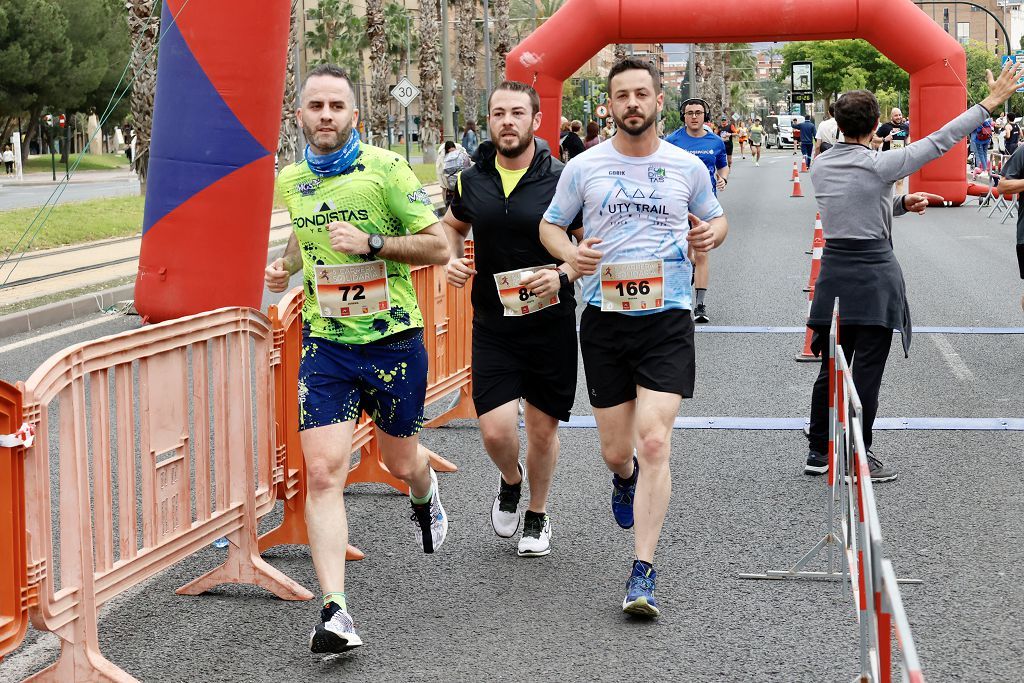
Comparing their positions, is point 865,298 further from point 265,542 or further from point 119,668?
point 119,668

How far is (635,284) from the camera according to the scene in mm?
5309

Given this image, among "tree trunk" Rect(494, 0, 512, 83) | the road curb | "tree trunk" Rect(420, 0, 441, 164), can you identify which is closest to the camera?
the road curb

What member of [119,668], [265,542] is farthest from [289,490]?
[119,668]

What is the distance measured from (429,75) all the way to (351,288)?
46.2 metres

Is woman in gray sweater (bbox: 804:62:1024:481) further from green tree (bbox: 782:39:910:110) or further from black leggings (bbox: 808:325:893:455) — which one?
green tree (bbox: 782:39:910:110)

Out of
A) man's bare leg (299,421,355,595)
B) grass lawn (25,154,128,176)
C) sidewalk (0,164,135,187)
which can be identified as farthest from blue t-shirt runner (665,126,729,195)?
grass lawn (25,154,128,176)

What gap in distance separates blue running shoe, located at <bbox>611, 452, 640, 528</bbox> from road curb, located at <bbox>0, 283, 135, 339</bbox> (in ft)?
27.7

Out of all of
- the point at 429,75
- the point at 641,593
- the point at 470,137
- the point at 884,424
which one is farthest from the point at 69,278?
the point at 429,75

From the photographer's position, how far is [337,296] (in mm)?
5004

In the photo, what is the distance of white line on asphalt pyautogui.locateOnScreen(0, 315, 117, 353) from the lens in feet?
39.5

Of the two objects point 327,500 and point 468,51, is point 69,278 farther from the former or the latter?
point 468,51

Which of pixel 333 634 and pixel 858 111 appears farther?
pixel 858 111

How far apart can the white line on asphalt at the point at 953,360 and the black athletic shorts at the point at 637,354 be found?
5106 mm

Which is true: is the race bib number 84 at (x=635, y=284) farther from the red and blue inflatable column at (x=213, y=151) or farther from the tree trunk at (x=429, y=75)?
the tree trunk at (x=429, y=75)
